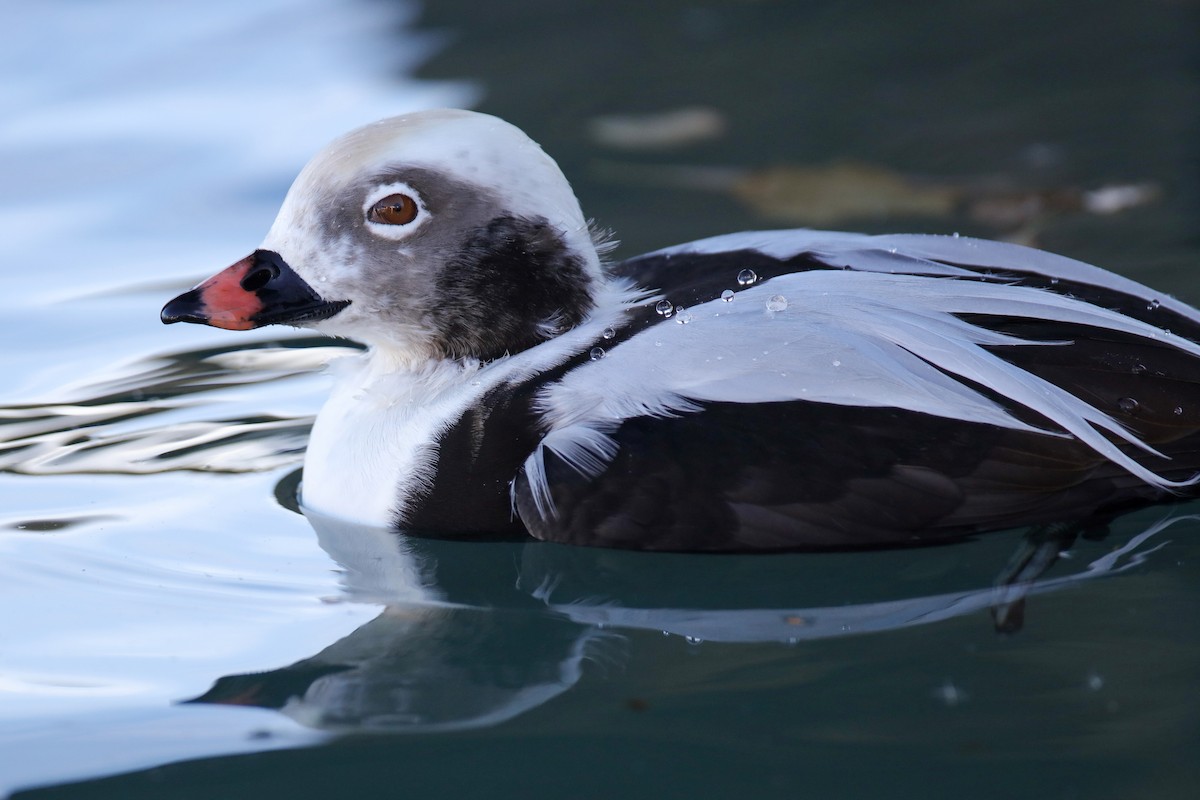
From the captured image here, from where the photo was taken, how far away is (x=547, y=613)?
3.13m

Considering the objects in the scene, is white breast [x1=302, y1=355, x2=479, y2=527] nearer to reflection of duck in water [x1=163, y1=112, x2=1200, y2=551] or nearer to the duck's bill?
reflection of duck in water [x1=163, y1=112, x2=1200, y2=551]

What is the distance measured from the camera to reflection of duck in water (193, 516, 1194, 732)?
281cm

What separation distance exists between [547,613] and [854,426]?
28.7 inches

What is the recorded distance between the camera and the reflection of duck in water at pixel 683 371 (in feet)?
9.75

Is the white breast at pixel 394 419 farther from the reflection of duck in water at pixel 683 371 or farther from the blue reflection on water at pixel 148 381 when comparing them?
the blue reflection on water at pixel 148 381

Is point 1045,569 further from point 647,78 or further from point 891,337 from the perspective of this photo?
point 647,78

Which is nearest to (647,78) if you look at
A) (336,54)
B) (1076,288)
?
(336,54)

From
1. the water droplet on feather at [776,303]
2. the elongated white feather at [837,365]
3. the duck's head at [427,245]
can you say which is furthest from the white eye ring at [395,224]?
the water droplet on feather at [776,303]

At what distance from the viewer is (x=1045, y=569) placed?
308 cm

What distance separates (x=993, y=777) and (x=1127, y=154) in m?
3.91

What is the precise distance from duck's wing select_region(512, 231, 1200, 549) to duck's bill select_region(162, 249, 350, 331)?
2.11 feet

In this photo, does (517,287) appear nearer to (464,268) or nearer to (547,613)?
(464,268)

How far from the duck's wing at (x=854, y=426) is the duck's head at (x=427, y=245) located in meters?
0.32

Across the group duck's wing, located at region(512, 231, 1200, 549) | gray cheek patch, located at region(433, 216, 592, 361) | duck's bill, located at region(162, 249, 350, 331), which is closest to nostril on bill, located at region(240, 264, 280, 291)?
duck's bill, located at region(162, 249, 350, 331)
